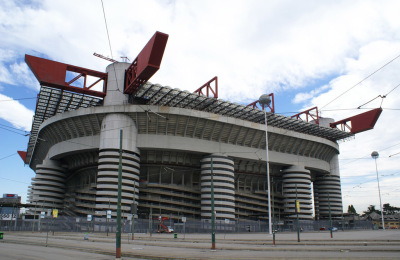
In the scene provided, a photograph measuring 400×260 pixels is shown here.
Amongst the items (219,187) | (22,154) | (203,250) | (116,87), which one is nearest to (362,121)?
(219,187)

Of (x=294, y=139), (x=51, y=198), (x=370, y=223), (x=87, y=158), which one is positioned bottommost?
(x=370, y=223)

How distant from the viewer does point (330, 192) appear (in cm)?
8319

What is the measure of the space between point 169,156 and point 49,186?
24033mm

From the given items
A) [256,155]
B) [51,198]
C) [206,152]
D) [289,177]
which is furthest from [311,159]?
[51,198]

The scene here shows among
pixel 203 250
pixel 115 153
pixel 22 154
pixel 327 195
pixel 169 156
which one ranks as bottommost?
pixel 203 250

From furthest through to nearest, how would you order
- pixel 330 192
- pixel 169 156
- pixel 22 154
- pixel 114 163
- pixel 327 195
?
pixel 22 154
pixel 327 195
pixel 330 192
pixel 169 156
pixel 114 163

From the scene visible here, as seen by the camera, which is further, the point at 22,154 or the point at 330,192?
the point at 22,154

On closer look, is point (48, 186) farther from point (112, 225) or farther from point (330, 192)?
point (330, 192)

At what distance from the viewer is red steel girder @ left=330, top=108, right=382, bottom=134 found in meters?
72.2

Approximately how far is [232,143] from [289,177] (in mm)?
17181

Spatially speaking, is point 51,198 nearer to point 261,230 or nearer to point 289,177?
point 261,230

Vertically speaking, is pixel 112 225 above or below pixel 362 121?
below

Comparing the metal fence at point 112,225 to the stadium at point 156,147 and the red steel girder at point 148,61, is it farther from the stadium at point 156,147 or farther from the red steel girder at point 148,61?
the red steel girder at point 148,61

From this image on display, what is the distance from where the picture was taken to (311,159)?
253 ft
